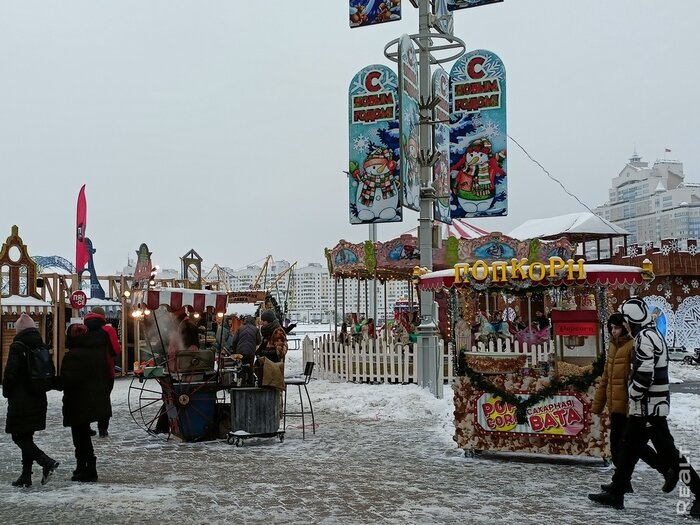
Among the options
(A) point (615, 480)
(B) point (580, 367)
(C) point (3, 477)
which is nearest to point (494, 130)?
(B) point (580, 367)

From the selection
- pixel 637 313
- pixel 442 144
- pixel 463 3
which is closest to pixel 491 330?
pixel 442 144

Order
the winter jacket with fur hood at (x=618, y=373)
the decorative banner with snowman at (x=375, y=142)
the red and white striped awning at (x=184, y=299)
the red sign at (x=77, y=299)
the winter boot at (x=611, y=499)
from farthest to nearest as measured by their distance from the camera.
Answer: the red sign at (x=77, y=299)
the decorative banner with snowman at (x=375, y=142)
the red and white striped awning at (x=184, y=299)
the winter jacket with fur hood at (x=618, y=373)
the winter boot at (x=611, y=499)

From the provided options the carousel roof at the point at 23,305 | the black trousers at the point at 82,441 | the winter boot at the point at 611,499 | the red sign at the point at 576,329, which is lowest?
the winter boot at the point at 611,499

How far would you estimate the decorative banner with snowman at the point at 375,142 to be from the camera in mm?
15297

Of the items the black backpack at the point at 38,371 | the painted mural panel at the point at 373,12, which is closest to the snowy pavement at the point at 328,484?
the black backpack at the point at 38,371

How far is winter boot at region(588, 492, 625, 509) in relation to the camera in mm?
6117

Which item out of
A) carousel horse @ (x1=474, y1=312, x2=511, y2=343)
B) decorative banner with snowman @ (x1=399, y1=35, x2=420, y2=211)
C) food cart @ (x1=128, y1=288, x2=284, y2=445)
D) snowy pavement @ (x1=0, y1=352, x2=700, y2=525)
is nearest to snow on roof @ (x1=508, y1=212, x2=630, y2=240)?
carousel horse @ (x1=474, y1=312, x2=511, y2=343)

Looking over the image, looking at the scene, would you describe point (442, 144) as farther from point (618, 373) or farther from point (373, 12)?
→ point (618, 373)

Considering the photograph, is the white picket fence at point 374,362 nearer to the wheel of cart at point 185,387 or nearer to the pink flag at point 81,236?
the wheel of cart at point 185,387

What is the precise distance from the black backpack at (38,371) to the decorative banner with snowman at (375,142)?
9.45 meters

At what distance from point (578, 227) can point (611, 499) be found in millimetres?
24079

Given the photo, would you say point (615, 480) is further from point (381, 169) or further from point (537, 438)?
point (381, 169)

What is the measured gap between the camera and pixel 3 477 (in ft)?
24.5

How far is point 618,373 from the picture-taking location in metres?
6.48
